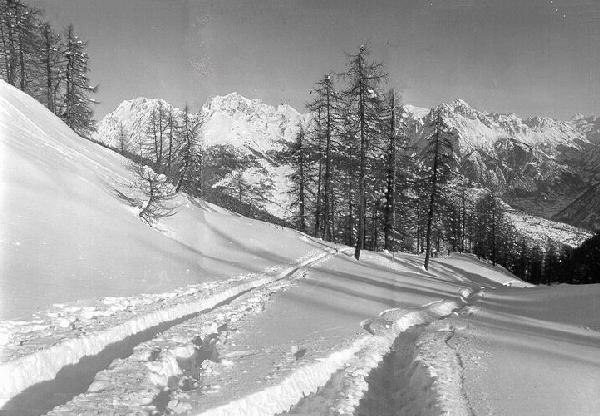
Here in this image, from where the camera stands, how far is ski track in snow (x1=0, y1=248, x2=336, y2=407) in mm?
5688

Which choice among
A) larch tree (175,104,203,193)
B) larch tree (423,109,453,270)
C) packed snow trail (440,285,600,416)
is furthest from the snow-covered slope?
larch tree (175,104,203,193)

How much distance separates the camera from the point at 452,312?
1273 cm

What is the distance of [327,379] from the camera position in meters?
6.32

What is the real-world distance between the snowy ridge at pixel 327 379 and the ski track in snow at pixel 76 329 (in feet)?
9.49

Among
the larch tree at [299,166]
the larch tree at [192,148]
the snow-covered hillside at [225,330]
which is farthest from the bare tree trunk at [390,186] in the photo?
the larch tree at [192,148]

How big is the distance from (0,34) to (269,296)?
116ft

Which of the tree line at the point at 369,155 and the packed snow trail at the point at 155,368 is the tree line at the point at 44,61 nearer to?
the tree line at the point at 369,155

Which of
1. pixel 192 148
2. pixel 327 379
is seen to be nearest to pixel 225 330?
pixel 327 379

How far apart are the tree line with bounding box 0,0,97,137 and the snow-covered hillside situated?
19.7m

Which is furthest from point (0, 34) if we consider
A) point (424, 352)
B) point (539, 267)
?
point (539, 267)

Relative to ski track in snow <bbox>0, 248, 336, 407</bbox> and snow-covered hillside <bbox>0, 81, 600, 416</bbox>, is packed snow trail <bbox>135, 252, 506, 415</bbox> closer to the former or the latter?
snow-covered hillside <bbox>0, 81, 600, 416</bbox>

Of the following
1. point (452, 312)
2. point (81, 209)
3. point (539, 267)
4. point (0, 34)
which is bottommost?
point (539, 267)

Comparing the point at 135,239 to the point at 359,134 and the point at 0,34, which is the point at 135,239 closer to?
the point at 359,134

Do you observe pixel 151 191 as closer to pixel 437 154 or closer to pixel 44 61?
pixel 437 154
